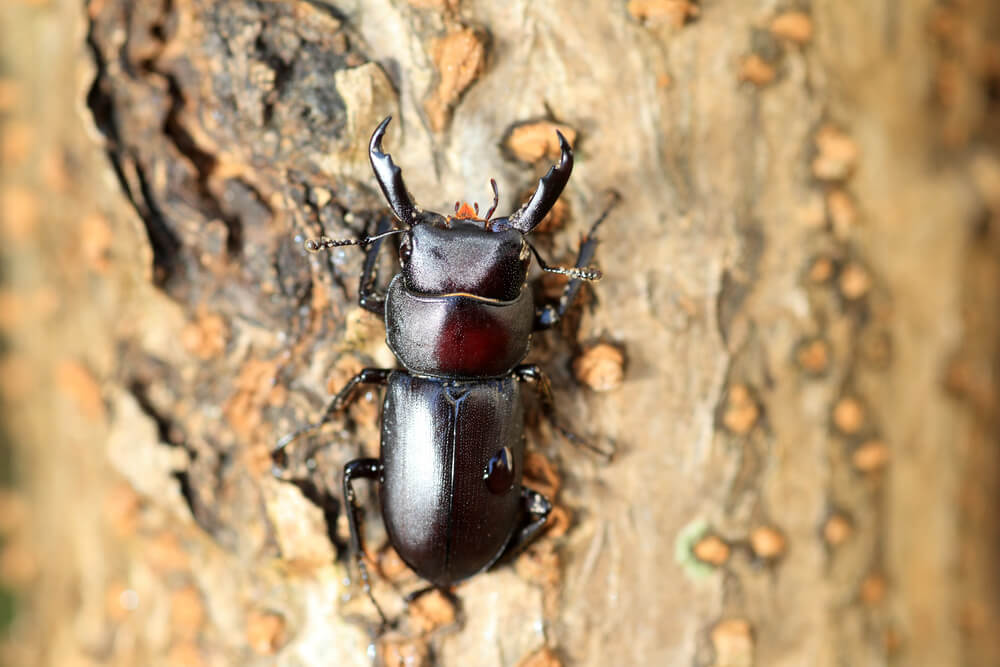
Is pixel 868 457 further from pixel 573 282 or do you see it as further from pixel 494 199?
pixel 494 199

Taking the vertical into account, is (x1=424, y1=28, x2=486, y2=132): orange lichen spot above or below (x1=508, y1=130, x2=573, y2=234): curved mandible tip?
above

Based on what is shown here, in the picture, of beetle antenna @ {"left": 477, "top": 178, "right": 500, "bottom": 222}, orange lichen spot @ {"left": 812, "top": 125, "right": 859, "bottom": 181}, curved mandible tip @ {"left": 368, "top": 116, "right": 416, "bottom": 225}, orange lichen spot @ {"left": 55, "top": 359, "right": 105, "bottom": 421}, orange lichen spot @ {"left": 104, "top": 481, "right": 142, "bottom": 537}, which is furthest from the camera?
orange lichen spot @ {"left": 55, "top": 359, "right": 105, "bottom": 421}

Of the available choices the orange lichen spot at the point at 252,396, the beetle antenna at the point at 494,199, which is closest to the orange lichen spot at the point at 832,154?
the beetle antenna at the point at 494,199

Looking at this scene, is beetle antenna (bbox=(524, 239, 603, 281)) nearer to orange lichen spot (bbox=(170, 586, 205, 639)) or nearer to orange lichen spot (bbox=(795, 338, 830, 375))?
orange lichen spot (bbox=(795, 338, 830, 375))

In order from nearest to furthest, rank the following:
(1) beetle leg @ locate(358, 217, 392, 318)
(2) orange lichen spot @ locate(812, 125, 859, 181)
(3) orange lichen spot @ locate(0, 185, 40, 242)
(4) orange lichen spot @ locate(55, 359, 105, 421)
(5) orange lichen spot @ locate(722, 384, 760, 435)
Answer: (1) beetle leg @ locate(358, 217, 392, 318) < (5) orange lichen spot @ locate(722, 384, 760, 435) < (2) orange lichen spot @ locate(812, 125, 859, 181) < (4) orange lichen spot @ locate(55, 359, 105, 421) < (3) orange lichen spot @ locate(0, 185, 40, 242)

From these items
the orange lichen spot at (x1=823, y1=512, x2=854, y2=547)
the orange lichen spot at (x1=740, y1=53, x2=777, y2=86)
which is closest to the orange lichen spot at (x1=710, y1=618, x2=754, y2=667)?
the orange lichen spot at (x1=823, y1=512, x2=854, y2=547)

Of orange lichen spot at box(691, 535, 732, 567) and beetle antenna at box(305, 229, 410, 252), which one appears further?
orange lichen spot at box(691, 535, 732, 567)

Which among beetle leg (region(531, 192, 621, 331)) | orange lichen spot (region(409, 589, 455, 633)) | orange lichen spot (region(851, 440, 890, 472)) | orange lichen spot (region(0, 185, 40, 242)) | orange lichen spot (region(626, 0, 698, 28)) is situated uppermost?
orange lichen spot (region(626, 0, 698, 28))

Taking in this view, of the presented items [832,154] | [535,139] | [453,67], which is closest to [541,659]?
[535,139]

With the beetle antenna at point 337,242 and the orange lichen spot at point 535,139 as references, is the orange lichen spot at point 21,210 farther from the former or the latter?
the orange lichen spot at point 535,139
